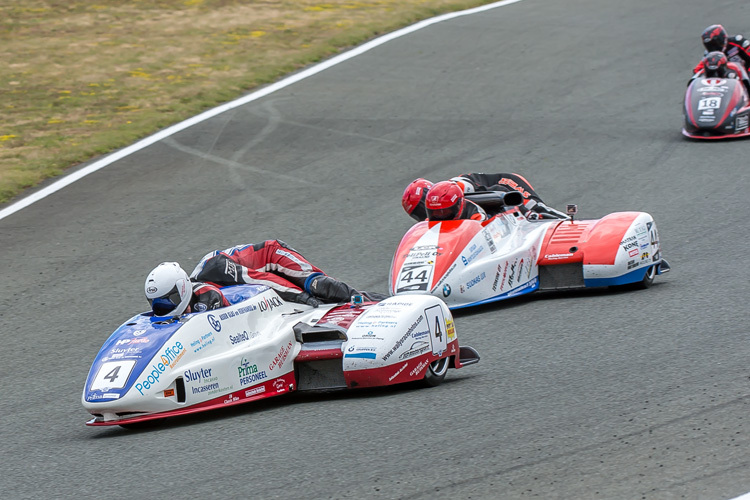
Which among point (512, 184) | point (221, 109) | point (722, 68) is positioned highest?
point (221, 109)

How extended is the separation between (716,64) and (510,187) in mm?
5467

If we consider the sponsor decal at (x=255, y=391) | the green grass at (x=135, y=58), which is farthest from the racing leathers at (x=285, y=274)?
the green grass at (x=135, y=58)

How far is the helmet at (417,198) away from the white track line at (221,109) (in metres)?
5.18

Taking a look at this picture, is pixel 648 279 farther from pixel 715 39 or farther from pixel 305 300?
pixel 715 39

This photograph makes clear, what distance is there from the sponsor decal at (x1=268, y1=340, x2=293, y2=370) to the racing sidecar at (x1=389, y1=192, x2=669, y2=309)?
184 cm

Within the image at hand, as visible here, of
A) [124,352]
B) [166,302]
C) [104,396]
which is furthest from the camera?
[166,302]

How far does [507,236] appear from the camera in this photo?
32.8ft

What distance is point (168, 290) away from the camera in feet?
23.7

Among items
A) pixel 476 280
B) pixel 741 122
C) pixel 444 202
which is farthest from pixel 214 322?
pixel 741 122

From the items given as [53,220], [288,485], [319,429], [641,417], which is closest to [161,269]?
[319,429]

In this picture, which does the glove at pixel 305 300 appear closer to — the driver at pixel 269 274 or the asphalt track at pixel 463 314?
the driver at pixel 269 274

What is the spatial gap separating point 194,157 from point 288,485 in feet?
32.3

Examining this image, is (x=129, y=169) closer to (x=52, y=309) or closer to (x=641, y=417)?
(x=52, y=309)

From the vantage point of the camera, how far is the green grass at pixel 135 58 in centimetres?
1580
